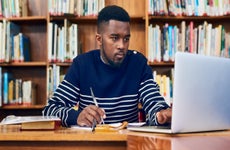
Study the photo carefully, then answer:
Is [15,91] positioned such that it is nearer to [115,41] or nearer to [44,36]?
[44,36]

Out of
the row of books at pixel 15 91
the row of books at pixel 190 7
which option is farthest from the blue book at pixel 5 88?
the row of books at pixel 190 7

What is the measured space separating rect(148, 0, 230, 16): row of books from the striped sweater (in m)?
1.00

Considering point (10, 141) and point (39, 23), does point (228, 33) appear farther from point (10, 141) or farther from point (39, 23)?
point (10, 141)

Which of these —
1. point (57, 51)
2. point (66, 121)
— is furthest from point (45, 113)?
point (57, 51)

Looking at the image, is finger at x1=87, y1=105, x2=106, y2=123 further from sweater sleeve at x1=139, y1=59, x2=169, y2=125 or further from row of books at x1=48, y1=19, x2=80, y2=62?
row of books at x1=48, y1=19, x2=80, y2=62

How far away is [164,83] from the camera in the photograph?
280 centimetres

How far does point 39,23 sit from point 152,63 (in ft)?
3.25

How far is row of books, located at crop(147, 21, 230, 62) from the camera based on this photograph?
2.79 m

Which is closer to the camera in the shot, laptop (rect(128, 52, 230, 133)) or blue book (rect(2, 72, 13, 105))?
laptop (rect(128, 52, 230, 133))

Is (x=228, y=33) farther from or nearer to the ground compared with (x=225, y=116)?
farther from the ground

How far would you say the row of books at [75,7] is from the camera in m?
2.80

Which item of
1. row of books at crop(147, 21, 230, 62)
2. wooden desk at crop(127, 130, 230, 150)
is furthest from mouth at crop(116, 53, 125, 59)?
row of books at crop(147, 21, 230, 62)

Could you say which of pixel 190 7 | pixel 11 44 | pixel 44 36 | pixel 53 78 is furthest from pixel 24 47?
pixel 190 7

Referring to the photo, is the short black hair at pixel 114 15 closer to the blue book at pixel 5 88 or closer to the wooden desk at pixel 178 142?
the wooden desk at pixel 178 142
